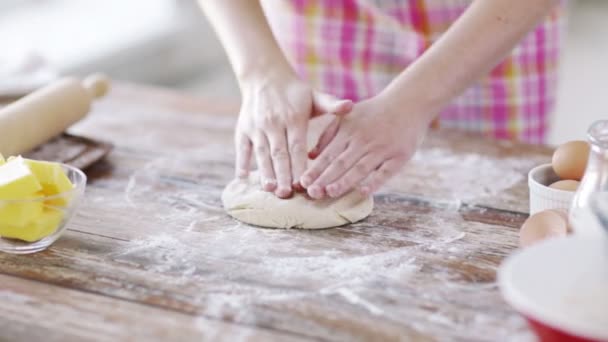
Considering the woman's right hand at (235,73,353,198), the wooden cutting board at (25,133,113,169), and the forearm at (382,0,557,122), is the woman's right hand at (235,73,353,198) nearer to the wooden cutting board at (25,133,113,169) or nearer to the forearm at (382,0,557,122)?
the forearm at (382,0,557,122)

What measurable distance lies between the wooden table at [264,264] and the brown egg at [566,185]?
4.3 inches

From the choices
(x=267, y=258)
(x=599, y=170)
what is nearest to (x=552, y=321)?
(x=599, y=170)

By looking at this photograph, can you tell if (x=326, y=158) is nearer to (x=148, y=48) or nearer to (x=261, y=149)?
(x=261, y=149)

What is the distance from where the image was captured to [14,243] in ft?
3.90

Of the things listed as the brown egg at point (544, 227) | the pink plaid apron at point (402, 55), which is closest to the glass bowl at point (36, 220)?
the brown egg at point (544, 227)

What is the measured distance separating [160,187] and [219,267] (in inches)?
14.5

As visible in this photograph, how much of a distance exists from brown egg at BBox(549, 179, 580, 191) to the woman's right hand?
0.36 metres

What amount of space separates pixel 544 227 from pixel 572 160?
0.17m

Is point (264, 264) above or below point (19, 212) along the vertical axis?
below

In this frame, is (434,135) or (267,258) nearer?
(267,258)

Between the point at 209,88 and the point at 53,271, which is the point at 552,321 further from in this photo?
the point at 209,88

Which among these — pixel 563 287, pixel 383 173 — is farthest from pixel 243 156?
pixel 563 287

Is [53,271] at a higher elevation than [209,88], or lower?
higher

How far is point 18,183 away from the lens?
1121mm
